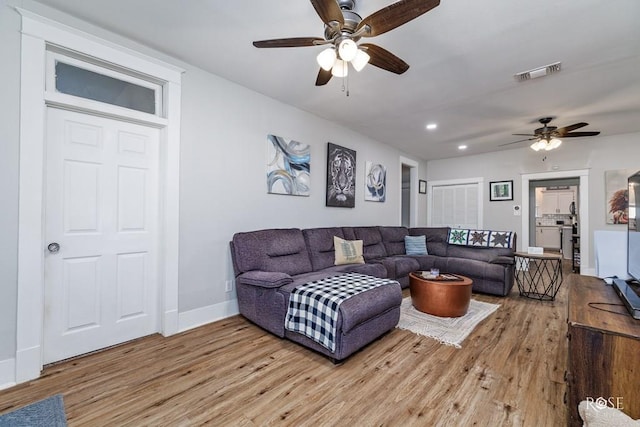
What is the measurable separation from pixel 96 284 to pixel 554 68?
181 inches

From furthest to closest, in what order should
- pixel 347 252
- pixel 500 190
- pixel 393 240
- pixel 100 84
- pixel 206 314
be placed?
pixel 500 190
pixel 393 240
pixel 347 252
pixel 206 314
pixel 100 84

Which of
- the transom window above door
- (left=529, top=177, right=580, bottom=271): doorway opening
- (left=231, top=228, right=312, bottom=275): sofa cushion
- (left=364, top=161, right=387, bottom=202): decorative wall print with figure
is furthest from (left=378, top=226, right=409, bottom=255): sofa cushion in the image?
(left=529, top=177, right=580, bottom=271): doorway opening

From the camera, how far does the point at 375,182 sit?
5242 millimetres

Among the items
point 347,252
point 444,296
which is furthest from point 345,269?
point 444,296

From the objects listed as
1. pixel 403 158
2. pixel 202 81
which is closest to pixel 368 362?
pixel 202 81

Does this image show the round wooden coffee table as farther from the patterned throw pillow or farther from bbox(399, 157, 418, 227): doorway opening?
bbox(399, 157, 418, 227): doorway opening

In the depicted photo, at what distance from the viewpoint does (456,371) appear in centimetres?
201

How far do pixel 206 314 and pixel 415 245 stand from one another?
3657 millimetres

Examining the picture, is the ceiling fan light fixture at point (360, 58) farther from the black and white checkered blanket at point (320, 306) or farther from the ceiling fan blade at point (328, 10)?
the black and white checkered blanket at point (320, 306)

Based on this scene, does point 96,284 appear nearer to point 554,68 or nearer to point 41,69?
point 41,69

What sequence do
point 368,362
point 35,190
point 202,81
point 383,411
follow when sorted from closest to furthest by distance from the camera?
point 383,411 → point 35,190 → point 368,362 → point 202,81

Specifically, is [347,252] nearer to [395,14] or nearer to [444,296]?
[444,296]

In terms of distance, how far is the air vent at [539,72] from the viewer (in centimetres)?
260

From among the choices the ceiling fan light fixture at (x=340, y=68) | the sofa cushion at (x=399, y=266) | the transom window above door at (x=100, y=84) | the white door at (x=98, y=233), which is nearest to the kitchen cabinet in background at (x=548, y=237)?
the sofa cushion at (x=399, y=266)
